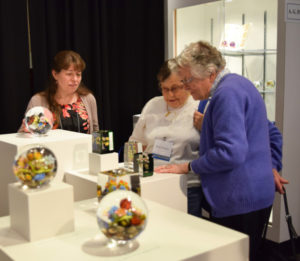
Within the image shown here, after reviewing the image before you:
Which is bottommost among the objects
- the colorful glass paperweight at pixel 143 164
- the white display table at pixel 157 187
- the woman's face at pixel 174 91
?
the white display table at pixel 157 187

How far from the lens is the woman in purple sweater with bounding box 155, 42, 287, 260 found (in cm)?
181

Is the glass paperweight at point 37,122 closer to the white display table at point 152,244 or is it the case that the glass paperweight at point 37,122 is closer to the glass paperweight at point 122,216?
the white display table at point 152,244

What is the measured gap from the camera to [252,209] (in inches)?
75.7

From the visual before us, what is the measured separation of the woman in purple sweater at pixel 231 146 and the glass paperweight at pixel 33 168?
0.72m

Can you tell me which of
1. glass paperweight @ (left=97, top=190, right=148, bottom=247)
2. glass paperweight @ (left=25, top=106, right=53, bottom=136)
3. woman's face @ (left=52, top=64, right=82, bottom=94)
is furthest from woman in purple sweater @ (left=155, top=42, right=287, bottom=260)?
woman's face @ (left=52, top=64, right=82, bottom=94)

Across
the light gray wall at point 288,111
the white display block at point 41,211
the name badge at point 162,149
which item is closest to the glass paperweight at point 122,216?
the white display block at point 41,211

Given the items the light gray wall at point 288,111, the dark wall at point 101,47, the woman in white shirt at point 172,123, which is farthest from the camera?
the dark wall at point 101,47

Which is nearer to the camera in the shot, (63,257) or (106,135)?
(63,257)

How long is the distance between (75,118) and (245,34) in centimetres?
178

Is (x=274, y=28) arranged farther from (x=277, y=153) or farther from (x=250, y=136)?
(x=250, y=136)

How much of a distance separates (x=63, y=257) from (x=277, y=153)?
1.33 meters

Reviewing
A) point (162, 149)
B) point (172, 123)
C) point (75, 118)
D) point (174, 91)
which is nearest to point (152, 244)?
point (162, 149)

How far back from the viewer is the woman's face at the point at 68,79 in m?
2.98

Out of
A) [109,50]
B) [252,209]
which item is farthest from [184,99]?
[109,50]
